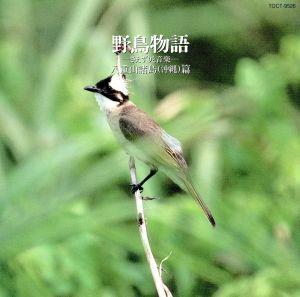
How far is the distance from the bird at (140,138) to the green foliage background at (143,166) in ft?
1.16

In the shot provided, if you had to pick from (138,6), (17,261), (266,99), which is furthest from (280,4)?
(17,261)

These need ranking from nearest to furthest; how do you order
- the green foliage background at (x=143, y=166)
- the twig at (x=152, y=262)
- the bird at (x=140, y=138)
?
the twig at (x=152, y=262), the bird at (x=140, y=138), the green foliage background at (x=143, y=166)

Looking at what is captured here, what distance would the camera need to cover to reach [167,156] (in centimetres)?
159

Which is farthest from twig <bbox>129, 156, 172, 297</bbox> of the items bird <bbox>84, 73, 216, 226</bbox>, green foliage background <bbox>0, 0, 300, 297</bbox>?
green foliage background <bbox>0, 0, 300, 297</bbox>

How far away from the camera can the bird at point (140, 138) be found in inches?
62.4

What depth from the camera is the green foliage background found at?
2020 millimetres

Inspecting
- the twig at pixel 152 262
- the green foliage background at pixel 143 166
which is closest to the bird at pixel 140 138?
the twig at pixel 152 262

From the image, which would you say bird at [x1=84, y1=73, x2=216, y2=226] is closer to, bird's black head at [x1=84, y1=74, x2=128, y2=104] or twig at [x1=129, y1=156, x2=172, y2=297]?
bird's black head at [x1=84, y1=74, x2=128, y2=104]

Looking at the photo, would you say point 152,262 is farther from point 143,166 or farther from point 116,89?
point 143,166

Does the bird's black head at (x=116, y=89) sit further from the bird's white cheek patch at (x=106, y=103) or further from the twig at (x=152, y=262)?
the twig at (x=152, y=262)

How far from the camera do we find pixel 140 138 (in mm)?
1601

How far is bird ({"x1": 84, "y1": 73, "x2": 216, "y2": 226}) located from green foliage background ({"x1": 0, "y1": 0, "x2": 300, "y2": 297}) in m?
0.35

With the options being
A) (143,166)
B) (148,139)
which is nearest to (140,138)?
(148,139)

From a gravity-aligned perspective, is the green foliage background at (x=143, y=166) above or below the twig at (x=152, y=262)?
below
